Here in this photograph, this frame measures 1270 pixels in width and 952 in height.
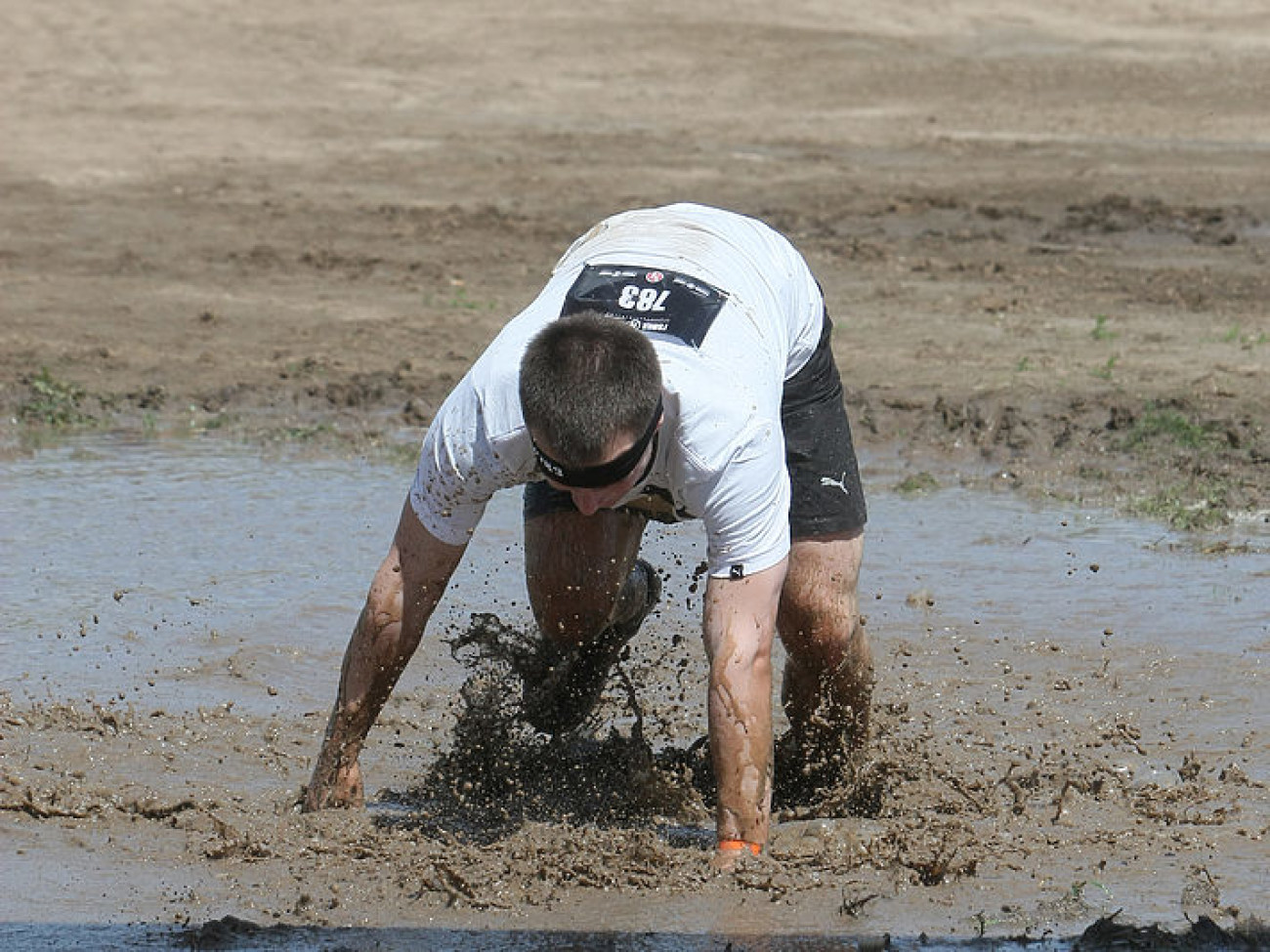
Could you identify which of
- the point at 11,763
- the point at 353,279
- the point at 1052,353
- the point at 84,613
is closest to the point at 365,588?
the point at 84,613

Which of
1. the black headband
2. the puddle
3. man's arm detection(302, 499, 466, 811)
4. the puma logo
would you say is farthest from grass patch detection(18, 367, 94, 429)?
the black headband

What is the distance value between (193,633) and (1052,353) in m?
4.96

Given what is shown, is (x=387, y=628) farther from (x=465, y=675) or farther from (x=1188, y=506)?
(x=1188, y=506)

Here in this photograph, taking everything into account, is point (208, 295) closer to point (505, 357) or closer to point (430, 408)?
point (430, 408)

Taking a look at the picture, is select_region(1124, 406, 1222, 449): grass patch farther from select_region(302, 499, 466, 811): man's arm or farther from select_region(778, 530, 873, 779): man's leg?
select_region(302, 499, 466, 811): man's arm

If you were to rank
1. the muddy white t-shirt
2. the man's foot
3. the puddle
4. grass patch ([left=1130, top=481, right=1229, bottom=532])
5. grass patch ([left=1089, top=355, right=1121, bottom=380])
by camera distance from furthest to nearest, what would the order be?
grass patch ([left=1089, top=355, right=1121, bottom=380]) → grass patch ([left=1130, top=481, right=1229, bottom=532]) → the puddle → the man's foot → the muddy white t-shirt

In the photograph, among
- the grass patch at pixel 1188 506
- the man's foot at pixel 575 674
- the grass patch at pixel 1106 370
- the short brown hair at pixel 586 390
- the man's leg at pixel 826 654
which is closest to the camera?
the short brown hair at pixel 586 390

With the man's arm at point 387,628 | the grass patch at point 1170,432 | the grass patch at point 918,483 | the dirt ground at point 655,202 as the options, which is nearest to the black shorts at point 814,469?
the man's arm at point 387,628

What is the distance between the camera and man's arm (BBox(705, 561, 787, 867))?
3.88m

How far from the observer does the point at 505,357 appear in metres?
3.85

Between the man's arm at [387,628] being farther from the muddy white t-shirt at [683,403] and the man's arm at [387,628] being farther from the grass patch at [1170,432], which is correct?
the grass patch at [1170,432]

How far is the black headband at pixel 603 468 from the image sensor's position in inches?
145

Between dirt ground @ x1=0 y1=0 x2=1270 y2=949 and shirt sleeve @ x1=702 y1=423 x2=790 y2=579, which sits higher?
shirt sleeve @ x1=702 y1=423 x2=790 y2=579

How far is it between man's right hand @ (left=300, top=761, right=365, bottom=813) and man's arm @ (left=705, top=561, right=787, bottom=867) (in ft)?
3.09
